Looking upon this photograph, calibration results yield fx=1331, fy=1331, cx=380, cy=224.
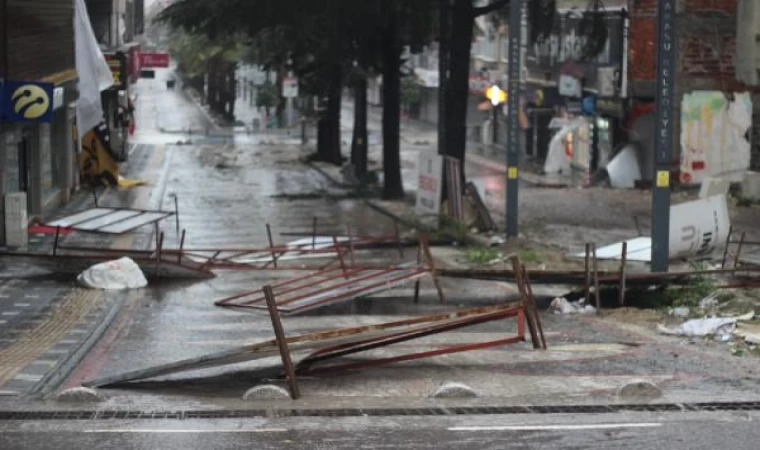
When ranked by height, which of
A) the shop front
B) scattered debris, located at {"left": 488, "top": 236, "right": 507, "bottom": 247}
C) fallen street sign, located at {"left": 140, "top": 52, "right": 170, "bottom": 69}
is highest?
fallen street sign, located at {"left": 140, "top": 52, "right": 170, "bottom": 69}

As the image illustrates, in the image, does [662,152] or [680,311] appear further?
[662,152]

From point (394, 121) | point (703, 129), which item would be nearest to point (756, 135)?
point (703, 129)

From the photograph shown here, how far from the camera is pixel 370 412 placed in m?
11.2

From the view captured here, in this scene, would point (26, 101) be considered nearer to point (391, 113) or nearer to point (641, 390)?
point (391, 113)

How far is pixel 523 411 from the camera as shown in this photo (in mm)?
11203

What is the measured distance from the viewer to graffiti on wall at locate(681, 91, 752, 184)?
125 ft

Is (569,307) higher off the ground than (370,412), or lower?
lower

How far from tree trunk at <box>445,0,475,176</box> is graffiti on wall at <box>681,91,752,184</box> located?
30.4ft

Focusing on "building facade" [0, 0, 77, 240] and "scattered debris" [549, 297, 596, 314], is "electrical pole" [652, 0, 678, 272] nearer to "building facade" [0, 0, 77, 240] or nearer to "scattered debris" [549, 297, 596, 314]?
"scattered debris" [549, 297, 596, 314]

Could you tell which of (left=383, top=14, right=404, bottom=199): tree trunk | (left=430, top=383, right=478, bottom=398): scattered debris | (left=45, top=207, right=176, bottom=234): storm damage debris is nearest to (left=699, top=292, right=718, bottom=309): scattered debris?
(left=430, top=383, right=478, bottom=398): scattered debris

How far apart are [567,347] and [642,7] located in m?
27.8

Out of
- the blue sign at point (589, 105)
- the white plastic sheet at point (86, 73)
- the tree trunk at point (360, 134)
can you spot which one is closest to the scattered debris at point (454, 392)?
the white plastic sheet at point (86, 73)

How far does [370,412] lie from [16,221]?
1395 cm

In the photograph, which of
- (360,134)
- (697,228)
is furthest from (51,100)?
(360,134)
